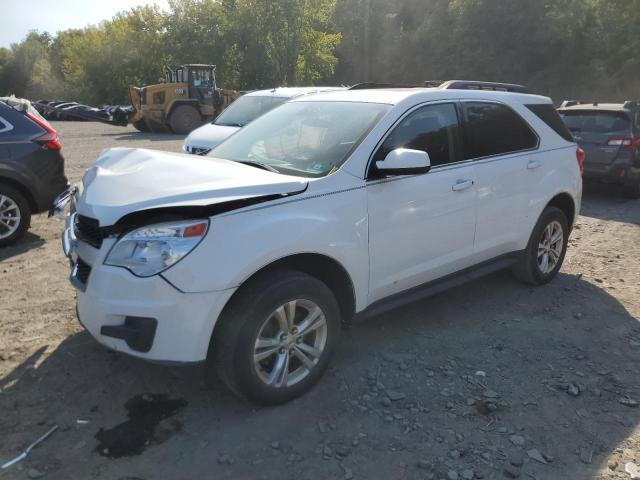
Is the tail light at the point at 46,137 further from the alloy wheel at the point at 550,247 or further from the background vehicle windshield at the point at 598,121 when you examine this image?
the background vehicle windshield at the point at 598,121

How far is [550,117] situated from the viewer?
4.98 metres

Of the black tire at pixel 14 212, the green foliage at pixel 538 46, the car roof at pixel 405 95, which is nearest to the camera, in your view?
the car roof at pixel 405 95

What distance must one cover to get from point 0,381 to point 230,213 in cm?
192

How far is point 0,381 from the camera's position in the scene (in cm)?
338

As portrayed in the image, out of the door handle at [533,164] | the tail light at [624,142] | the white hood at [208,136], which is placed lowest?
the tail light at [624,142]

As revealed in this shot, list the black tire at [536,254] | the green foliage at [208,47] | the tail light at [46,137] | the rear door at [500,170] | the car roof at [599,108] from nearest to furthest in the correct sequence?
the rear door at [500,170]
the black tire at [536,254]
the tail light at [46,137]
the car roof at [599,108]
the green foliage at [208,47]

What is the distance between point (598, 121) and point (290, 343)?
856 centimetres

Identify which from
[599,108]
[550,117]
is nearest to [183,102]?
[599,108]

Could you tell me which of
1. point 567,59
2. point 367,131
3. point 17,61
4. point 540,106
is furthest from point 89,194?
point 17,61

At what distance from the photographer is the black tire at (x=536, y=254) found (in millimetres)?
4827

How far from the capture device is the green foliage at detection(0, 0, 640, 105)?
35.1m

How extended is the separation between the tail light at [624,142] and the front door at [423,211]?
6.43 metres

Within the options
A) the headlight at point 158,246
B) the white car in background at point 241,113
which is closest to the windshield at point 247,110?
the white car in background at point 241,113

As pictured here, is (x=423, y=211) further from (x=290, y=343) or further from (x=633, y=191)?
(x=633, y=191)
